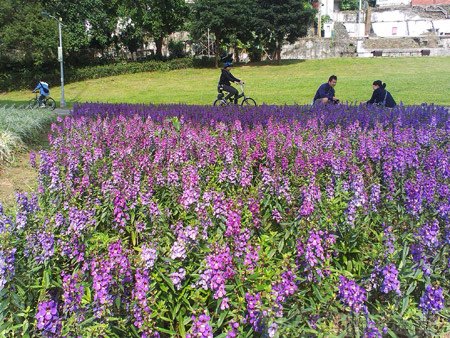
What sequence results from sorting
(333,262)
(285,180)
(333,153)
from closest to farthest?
(333,262), (285,180), (333,153)

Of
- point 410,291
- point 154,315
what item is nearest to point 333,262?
point 410,291

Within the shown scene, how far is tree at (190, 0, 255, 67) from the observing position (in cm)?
3753

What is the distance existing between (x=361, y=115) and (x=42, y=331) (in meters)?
7.22

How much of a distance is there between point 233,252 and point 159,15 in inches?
1579

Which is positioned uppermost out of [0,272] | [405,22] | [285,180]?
[405,22]

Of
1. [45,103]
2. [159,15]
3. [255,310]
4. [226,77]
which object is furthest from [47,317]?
[159,15]

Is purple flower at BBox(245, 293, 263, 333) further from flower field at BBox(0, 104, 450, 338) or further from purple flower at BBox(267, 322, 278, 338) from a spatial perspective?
purple flower at BBox(267, 322, 278, 338)

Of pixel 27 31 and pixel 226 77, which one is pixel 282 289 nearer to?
pixel 226 77

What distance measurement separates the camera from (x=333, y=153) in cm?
536

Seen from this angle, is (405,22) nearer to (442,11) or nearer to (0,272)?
(442,11)

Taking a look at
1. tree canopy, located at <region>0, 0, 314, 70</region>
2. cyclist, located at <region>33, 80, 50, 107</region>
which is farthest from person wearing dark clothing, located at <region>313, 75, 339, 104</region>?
tree canopy, located at <region>0, 0, 314, 70</region>

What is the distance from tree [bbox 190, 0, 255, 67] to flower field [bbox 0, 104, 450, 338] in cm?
3451

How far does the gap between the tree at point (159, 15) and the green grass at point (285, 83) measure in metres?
4.45

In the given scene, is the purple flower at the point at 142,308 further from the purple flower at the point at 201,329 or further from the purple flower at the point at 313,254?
the purple flower at the point at 313,254
